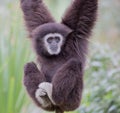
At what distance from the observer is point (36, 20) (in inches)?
205

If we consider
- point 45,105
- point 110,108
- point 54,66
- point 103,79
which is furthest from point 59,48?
point 103,79

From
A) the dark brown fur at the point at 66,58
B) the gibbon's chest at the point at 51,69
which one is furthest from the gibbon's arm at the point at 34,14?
the gibbon's chest at the point at 51,69

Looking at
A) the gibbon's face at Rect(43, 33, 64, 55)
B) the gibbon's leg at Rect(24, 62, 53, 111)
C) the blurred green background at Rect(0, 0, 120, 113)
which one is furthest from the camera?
the blurred green background at Rect(0, 0, 120, 113)

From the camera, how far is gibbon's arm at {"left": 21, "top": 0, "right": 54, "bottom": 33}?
5188mm

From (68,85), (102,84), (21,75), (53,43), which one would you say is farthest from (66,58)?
(102,84)

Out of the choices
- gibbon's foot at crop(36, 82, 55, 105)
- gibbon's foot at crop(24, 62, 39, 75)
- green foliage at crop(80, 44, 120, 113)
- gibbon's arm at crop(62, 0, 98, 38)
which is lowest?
green foliage at crop(80, 44, 120, 113)

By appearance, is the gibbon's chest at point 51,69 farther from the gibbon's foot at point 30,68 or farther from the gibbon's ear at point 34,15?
the gibbon's ear at point 34,15

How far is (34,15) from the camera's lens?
17.1ft

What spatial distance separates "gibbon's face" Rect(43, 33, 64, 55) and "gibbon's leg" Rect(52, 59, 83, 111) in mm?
264

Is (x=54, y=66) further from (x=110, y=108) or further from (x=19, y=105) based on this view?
(x=110, y=108)

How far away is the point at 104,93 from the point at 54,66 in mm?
1512

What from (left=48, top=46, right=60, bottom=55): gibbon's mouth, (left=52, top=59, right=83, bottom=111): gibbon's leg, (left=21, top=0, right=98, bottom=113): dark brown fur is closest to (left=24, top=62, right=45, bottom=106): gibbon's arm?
(left=21, top=0, right=98, bottom=113): dark brown fur

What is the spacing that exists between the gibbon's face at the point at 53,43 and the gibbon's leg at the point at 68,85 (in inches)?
10.4

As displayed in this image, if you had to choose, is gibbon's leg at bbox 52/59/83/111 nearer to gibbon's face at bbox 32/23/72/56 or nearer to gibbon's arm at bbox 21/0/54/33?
gibbon's face at bbox 32/23/72/56
